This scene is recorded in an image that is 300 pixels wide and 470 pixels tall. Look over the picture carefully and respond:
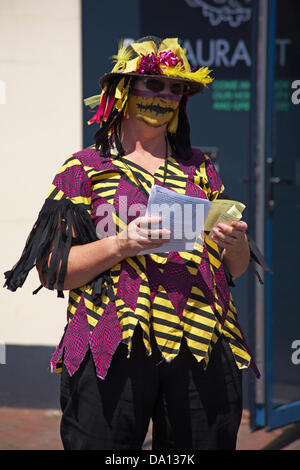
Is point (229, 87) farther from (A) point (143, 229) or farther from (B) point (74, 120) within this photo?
(A) point (143, 229)

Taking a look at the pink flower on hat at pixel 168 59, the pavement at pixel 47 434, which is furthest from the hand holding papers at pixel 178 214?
the pavement at pixel 47 434

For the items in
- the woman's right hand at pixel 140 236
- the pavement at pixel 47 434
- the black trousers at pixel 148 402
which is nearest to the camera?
the woman's right hand at pixel 140 236

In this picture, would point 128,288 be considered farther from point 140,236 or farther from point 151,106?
point 151,106

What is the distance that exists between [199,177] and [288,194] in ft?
7.04

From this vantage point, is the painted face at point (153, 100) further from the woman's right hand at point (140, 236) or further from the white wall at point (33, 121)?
the white wall at point (33, 121)

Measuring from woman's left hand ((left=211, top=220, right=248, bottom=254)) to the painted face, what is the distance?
42 cm

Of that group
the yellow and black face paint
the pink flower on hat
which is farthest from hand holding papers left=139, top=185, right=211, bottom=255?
the pink flower on hat

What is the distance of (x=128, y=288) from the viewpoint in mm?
2033

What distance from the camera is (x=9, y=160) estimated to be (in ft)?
14.3

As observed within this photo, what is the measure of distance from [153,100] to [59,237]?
1.80ft

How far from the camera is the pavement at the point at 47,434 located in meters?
3.95

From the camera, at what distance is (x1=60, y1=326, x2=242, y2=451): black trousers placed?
2.01 m

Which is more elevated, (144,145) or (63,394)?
(144,145)
